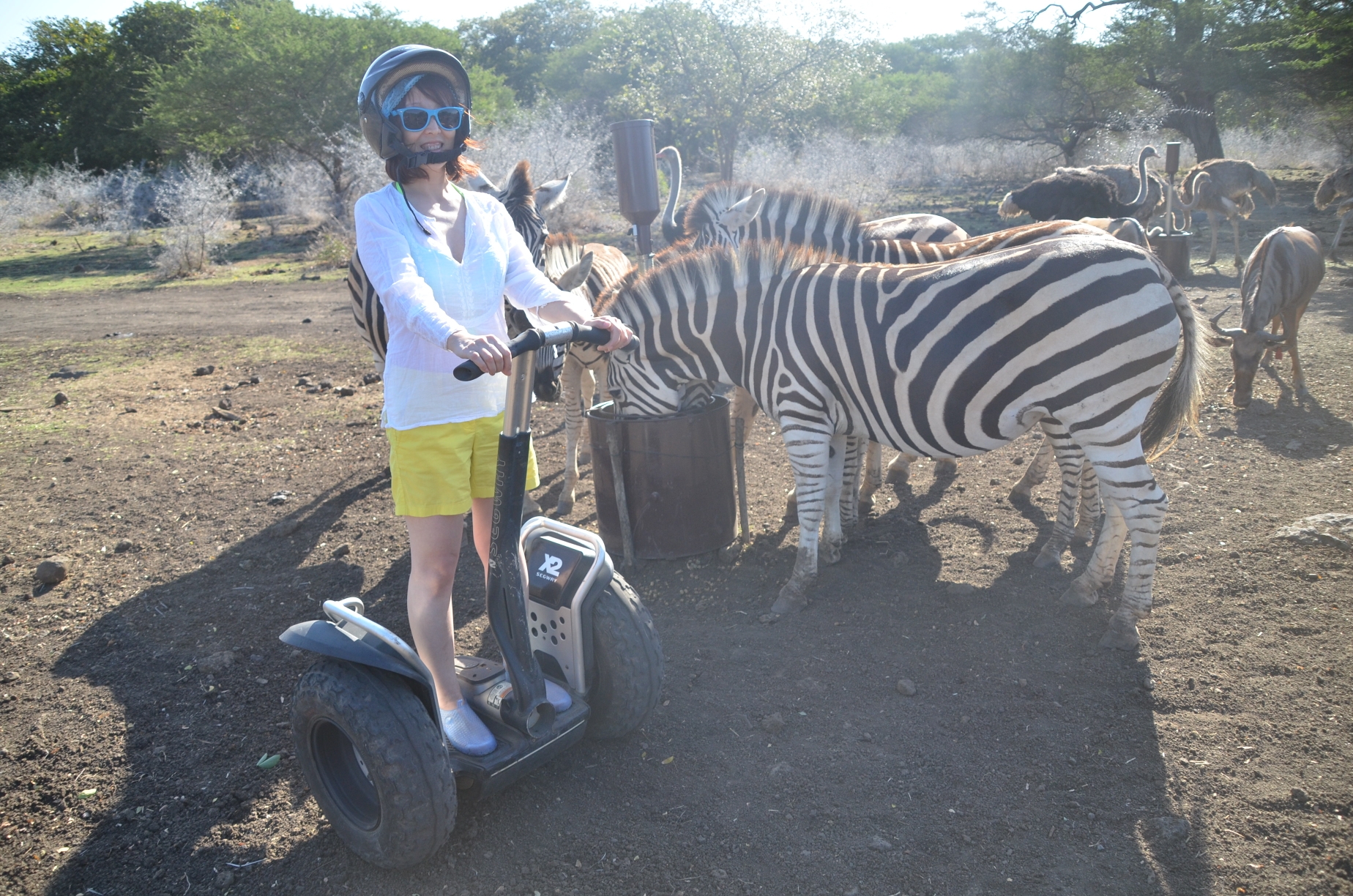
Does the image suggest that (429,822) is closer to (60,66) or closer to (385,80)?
(385,80)

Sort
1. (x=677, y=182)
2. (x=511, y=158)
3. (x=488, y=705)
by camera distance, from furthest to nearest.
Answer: (x=511, y=158) < (x=677, y=182) < (x=488, y=705)

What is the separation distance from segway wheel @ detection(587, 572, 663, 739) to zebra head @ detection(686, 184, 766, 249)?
14.1ft

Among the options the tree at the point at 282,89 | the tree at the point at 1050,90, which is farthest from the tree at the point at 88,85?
the tree at the point at 1050,90

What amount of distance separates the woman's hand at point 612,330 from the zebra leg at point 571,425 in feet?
11.0

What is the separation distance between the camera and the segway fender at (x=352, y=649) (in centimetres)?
258

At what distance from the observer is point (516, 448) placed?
8.64ft

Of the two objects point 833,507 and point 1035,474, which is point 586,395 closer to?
point 833,507

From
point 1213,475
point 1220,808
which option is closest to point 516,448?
point 1220,808

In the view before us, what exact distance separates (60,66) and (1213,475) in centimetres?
4466

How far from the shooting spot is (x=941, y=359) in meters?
3.90

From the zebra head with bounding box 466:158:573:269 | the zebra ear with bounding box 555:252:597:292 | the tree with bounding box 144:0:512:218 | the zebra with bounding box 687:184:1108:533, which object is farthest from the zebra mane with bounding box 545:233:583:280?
the tree with bounding box 144:0:512:218

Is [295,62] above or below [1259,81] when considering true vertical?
above

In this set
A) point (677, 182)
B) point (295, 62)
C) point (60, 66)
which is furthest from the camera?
point (60, 66)

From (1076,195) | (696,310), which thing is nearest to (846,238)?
(696,310)
